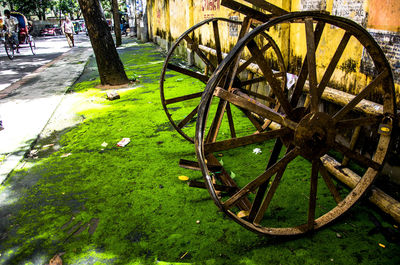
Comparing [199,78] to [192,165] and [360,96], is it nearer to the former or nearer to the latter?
[192,165]

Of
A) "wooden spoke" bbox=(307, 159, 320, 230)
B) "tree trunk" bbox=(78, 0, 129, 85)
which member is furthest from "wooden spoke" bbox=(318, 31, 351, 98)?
"tree trunk" bbox=(78, 0, 129, 85)

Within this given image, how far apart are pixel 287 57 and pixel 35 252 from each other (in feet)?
11.9

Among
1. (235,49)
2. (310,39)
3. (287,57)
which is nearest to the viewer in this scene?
(235,49)

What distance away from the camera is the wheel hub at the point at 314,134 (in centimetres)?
175

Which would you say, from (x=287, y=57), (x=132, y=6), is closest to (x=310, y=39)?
(x=287, y=57)

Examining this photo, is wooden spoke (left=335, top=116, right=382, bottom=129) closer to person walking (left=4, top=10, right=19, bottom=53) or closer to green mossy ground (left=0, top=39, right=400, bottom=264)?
green mossy ground (left=0, top=39, right=400, bottom=264)

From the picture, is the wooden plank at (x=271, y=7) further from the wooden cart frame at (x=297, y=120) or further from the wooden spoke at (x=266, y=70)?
the wooden spoke at (x=266, y=70)

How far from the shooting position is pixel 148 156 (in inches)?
138

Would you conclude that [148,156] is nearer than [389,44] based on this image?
No

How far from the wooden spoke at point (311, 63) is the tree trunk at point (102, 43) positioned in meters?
6.12

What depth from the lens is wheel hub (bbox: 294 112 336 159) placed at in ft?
5.74

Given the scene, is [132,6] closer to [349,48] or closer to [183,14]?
[183,14]

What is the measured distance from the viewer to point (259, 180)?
173 cm

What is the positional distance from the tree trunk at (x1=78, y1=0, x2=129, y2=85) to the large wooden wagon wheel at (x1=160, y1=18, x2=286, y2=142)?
134 centimetres
